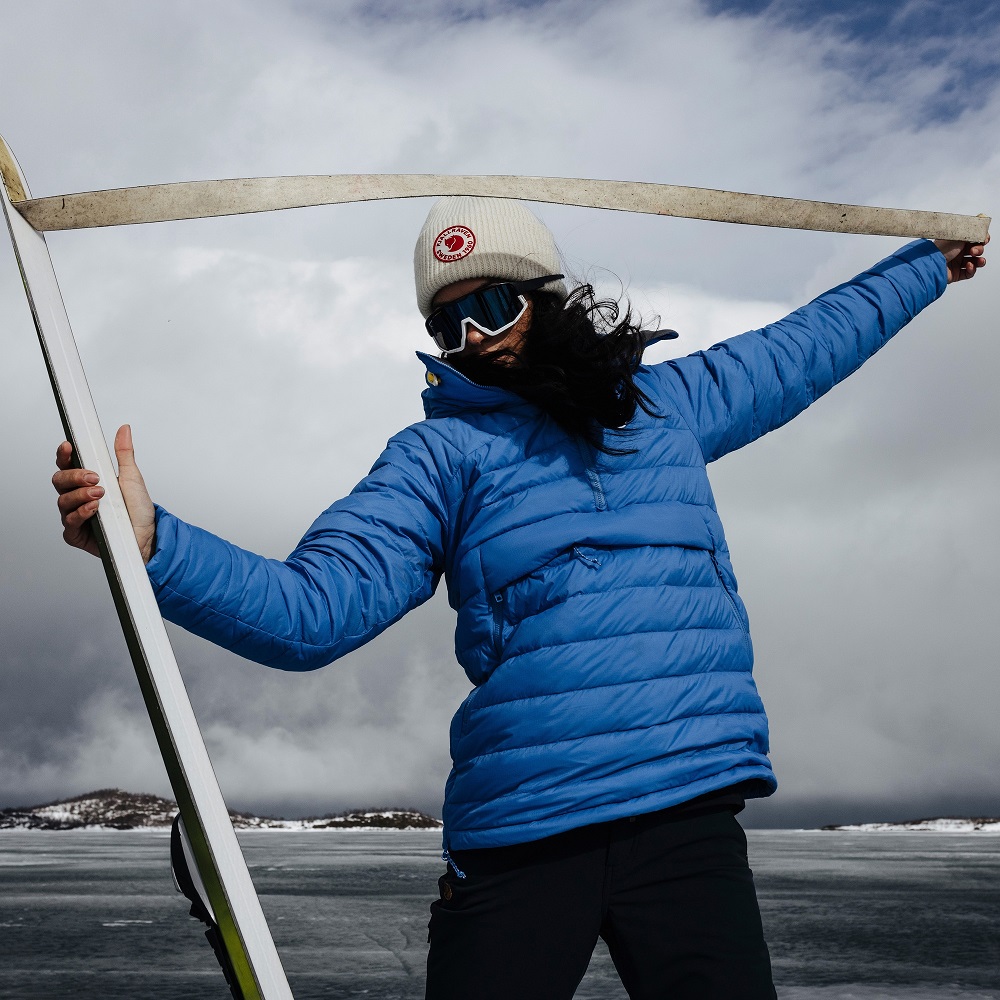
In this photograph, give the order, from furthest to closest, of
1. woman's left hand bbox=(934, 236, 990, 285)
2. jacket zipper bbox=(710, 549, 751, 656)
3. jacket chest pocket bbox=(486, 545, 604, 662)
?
woman's left hand bbox=(934, 236, 990, 285) < jacket zipper bbox=(710, 549, 751, 656) < jacket chest pocket bbox=(486, 545, 604, 662)

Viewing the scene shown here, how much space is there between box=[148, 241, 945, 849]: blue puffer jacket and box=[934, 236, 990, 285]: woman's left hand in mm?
1082

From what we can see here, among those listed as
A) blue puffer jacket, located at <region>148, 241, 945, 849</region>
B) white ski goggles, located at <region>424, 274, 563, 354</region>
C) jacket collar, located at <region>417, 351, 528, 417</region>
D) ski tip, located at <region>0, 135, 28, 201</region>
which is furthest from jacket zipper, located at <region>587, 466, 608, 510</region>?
ski tip, located at <region>0, 135, 28, 201</region>

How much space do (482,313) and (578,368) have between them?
0.76 feet

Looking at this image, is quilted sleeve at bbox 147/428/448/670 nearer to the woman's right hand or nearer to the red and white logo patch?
the woman's right hand

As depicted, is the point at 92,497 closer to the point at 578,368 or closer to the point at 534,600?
the point at 534,600

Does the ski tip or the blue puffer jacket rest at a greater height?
the ski tip

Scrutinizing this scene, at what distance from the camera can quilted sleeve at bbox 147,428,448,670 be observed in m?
1.39

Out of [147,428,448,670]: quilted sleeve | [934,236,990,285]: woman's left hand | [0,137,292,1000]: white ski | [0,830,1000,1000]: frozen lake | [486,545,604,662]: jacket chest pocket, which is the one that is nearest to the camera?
[0,137,292,1000]: white ski

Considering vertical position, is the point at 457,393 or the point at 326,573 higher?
the point at 457,393

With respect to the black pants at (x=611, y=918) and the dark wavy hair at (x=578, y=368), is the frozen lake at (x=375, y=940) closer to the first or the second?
the black pants at (x=611, y=918)

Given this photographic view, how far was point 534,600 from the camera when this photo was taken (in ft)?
5.04

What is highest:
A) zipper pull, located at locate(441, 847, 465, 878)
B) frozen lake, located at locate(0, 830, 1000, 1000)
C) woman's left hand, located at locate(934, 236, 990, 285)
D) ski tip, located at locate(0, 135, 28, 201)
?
woman's left hand, located at locate(934, 236, 990, 285)

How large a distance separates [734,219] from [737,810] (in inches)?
46.7

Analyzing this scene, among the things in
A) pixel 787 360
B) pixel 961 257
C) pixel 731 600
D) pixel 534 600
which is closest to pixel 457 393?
pixel 534 600
